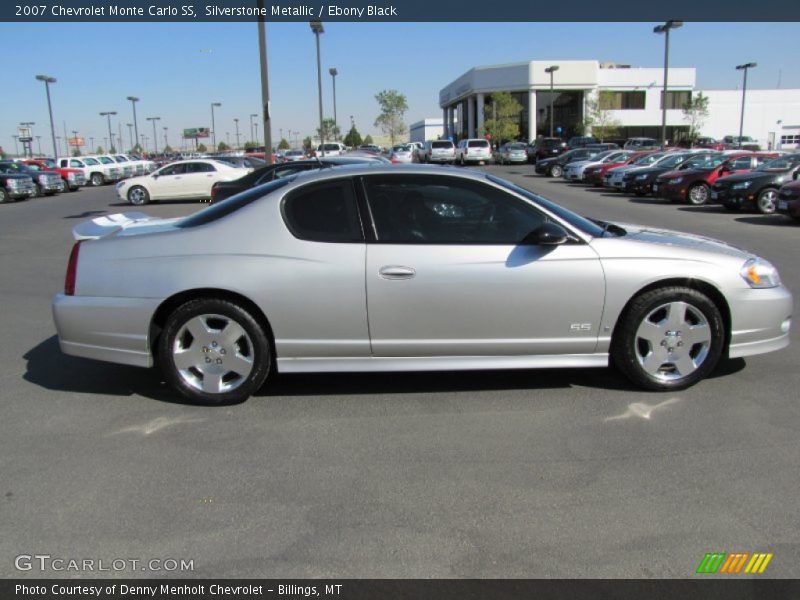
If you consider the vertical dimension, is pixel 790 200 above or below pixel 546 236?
below

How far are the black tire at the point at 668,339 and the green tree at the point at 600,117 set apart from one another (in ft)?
238

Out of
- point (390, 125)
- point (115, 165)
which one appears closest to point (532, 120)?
point (390, 125)

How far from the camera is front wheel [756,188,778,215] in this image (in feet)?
→ 54.6

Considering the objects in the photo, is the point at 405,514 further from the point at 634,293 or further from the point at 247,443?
the point at 634,293

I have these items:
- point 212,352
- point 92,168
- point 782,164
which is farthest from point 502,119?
point 212,352

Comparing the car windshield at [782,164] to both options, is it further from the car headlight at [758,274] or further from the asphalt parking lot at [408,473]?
the car headlight at [758,274]

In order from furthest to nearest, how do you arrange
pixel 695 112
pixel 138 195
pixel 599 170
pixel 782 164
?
pixel 695 112, pixel 599 170, pixel 138 195, pixel 782 164

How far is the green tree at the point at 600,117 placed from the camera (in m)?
73.6

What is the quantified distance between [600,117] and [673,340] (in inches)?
2979

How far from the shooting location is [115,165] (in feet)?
131

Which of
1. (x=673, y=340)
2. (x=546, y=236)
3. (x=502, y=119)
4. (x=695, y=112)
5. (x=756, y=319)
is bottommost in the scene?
(x=673, y=340)

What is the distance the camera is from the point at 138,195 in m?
24.1

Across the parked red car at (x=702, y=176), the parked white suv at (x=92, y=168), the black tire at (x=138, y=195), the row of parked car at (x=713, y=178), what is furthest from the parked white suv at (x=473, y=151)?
the black tire at (x=138, y=195)

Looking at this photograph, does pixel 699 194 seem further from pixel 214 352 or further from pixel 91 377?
pixel 91 377
